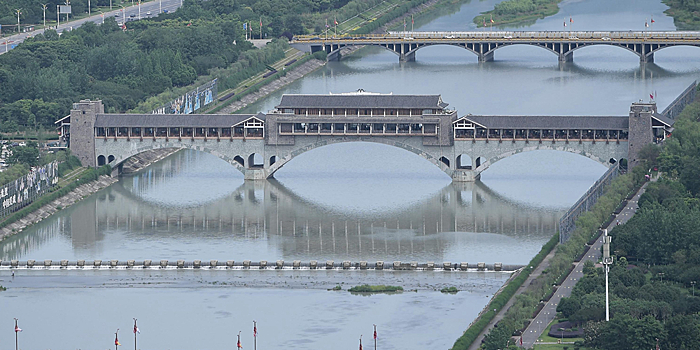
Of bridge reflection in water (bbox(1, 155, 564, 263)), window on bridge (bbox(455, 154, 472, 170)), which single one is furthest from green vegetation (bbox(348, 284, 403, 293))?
window on bridge (bbox(455, 154, 472, 170))

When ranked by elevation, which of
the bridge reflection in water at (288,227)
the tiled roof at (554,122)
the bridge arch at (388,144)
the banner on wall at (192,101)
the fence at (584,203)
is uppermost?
the banner on wall at (192,101)

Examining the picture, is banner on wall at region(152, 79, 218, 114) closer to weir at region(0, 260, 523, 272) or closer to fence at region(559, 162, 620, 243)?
fence at region(559, 162, 620, 243)

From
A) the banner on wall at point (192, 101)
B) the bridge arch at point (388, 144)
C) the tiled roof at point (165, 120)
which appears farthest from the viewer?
the banner on wall at point (192, 101)

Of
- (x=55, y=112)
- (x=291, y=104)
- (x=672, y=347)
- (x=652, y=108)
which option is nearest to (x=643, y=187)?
(x=652, y=108)

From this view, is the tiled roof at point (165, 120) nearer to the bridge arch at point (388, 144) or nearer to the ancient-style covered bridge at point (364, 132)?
the ancient-style covered bridge at point (364, 132)

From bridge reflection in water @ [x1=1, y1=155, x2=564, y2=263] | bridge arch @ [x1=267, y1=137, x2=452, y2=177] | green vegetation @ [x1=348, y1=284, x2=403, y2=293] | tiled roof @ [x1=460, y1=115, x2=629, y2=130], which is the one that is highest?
tiled roof @ [x1=460, y1=115, x2=629, y2=130]

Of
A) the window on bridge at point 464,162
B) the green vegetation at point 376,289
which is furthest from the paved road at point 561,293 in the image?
the window on bridge at point 464,162

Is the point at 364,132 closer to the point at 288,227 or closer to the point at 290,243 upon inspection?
the point at 288,227
